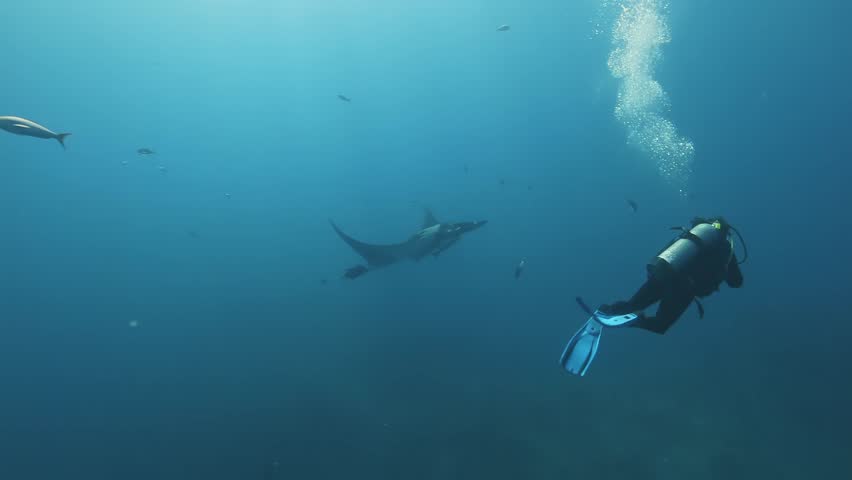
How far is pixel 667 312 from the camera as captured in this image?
3637mm

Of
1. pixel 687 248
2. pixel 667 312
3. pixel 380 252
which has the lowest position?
pixel 380 252

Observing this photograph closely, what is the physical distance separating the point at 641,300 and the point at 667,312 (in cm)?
31

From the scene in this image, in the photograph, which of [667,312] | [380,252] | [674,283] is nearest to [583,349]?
[667,312]

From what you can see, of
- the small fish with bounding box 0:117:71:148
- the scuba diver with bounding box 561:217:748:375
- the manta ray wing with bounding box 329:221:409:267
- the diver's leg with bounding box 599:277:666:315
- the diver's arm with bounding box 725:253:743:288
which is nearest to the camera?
the scuba diver with bounding box 561:217:748:375

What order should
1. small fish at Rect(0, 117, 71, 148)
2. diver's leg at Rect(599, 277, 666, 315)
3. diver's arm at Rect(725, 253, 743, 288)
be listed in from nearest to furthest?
diver's leg at Rect(599, 277, 666, 315)
diver's arm at Rect(725, 253, 743, 288)
small fish at Rect(0, 117, 71, 148)

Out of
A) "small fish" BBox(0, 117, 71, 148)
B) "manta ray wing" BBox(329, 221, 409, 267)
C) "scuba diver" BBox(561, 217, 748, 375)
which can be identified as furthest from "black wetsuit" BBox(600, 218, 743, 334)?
"manta ray wing" BBox(329, 221, 409, 267)

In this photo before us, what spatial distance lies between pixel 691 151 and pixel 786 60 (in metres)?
12.4

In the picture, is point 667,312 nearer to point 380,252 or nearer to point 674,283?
point 674,283

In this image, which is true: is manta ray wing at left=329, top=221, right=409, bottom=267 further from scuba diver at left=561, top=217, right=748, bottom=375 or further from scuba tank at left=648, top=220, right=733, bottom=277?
scuba tank at left=648, top=220, right=733, bottom=277

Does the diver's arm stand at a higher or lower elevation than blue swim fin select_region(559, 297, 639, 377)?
higher

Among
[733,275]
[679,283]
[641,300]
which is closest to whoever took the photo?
[679,283]

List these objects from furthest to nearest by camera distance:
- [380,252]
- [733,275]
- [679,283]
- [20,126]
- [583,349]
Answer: [380,252] → [20,126] → [733,275] → [583,349] → [679,283]

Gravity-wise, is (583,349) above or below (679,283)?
below

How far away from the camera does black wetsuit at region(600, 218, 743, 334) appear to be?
141 inches
